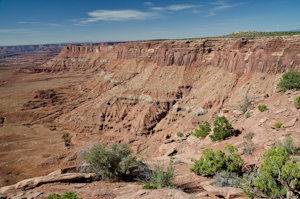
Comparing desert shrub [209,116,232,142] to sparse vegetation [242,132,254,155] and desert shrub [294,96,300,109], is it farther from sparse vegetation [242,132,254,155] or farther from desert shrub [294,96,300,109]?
desert shrub [294,96,300,109]

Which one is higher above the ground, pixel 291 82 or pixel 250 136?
pixel 291 82

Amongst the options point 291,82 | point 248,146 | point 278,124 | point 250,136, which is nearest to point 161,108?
point 291,82

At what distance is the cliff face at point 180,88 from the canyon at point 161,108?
142 mm

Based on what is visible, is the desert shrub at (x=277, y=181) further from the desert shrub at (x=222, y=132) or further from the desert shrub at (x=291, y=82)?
the desert shrub at (x=291, y=82)

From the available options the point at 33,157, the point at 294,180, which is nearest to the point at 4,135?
the point at 33,157

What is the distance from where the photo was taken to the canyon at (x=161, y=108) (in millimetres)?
23391

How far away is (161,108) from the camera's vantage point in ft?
124

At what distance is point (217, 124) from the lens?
1798 centimetres

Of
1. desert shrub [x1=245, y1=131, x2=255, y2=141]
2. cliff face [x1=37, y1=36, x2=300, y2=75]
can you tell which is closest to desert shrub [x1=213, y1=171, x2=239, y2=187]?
desert shrub [x1=245, y1=131, x2=255, y2=141]

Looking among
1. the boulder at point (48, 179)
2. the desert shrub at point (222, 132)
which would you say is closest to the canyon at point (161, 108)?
the desert shrub at point (222, 132)

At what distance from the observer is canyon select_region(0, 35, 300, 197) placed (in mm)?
23391

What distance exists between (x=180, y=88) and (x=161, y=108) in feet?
20.1

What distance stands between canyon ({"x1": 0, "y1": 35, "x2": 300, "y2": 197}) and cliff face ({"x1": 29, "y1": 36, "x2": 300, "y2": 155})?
0.47 feet

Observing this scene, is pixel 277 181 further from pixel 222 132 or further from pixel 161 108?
pixel 161 108
